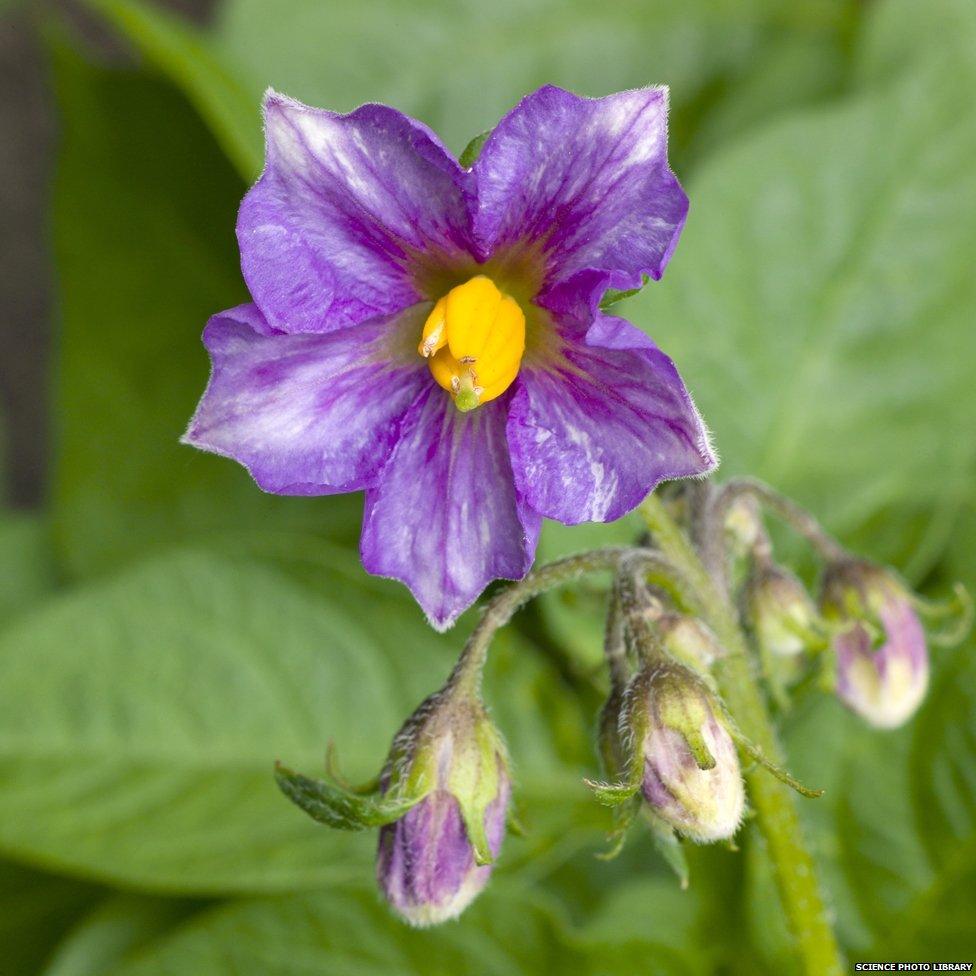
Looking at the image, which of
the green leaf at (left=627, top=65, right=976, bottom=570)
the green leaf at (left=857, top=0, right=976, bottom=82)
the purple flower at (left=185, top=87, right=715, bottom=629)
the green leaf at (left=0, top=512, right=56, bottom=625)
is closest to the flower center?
the purple flower at (left=185, top=87, right=715, bottom=629)

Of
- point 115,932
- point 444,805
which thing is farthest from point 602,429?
point 115,932

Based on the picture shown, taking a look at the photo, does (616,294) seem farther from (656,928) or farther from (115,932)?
(115,932)

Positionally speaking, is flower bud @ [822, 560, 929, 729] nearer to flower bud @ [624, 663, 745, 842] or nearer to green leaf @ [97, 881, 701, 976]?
flower bud @ [624, 663, 745, 842]

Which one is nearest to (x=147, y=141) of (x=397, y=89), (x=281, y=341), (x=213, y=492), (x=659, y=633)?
(x=397, y=89)

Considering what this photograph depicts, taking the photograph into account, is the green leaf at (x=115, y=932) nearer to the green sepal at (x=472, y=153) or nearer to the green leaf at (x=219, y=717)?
the green leaf at (x=219, y=717)

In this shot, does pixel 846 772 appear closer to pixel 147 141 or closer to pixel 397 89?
pixel 397 89
